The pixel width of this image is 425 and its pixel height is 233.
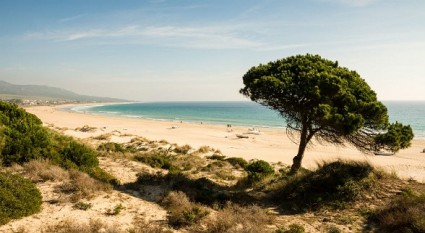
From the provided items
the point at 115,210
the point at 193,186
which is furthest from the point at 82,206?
the point at 193,186

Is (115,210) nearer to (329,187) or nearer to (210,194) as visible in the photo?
(210,194)

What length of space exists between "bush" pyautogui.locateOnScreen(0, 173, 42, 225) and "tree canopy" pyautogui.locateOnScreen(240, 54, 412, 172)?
10413 millimetres

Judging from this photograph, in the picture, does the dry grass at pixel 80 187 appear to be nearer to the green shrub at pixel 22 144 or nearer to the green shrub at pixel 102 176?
the green shrub at pixel 102 176

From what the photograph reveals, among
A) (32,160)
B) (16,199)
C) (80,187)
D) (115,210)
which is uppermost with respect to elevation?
(32,160)

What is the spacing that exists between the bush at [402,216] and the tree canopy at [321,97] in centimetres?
337

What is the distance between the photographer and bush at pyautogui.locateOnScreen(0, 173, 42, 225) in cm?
984

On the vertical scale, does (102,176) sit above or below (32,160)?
below

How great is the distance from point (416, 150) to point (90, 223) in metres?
43.8

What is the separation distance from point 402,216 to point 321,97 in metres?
5.83

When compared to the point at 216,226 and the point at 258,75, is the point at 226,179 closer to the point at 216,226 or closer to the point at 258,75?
the point at 258,75

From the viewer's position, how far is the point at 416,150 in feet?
136

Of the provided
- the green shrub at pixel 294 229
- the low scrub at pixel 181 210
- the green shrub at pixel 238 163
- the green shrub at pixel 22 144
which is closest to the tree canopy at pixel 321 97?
the green shrub at pixel 294 229

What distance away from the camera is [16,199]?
34.1ft

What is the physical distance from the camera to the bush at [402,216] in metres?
9.92
